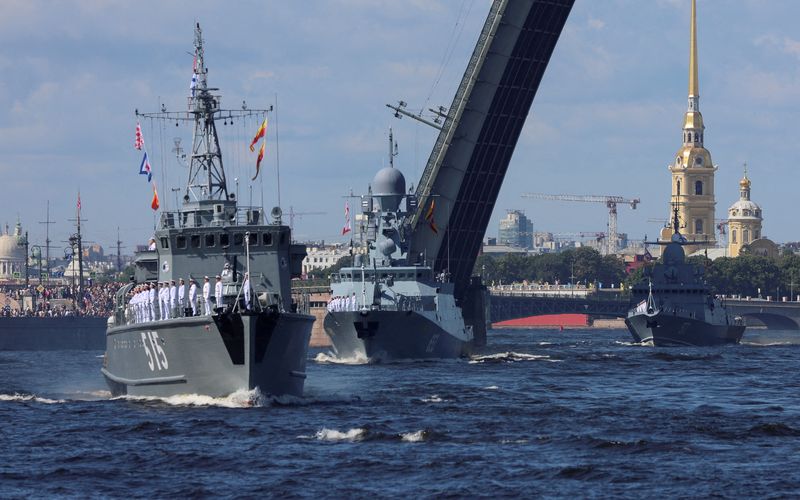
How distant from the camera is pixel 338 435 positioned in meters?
31.5

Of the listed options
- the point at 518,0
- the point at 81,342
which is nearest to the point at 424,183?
the point at 518,0

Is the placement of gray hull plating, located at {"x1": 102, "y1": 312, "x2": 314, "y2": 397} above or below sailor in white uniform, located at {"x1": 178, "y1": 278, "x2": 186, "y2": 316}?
below

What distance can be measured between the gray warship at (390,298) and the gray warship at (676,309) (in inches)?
797

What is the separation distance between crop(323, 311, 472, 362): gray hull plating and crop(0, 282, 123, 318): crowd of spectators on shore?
2247 inches

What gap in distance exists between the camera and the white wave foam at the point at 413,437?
3128cm

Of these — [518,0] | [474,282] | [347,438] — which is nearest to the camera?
[347,438]

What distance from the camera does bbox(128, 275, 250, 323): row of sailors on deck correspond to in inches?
1412

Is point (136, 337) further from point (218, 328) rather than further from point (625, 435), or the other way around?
point (625, 435)

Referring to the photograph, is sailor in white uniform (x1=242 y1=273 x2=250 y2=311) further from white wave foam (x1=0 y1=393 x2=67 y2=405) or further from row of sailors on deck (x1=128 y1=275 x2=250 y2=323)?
white wave foam (x1=0 y1=393 x2=67 y2=405)

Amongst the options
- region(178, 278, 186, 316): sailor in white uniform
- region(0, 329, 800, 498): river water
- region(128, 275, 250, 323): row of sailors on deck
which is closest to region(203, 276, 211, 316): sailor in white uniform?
region(128, 275, 250, 323): row of sailors on deck

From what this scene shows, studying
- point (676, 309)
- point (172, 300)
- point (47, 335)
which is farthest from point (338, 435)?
point (47, 335)

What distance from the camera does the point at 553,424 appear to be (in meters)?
35.0

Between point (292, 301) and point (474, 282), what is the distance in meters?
45.0

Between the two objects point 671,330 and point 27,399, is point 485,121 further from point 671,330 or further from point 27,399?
point 671,330
